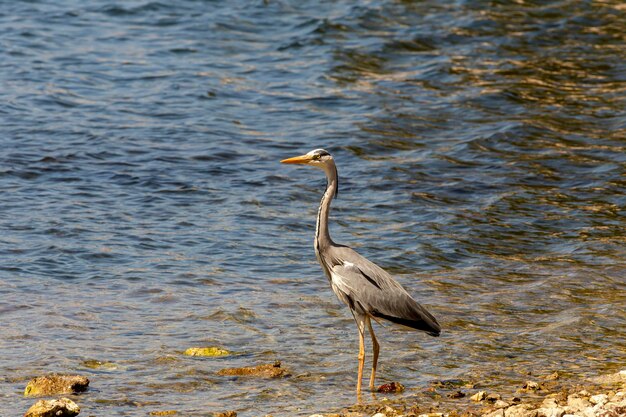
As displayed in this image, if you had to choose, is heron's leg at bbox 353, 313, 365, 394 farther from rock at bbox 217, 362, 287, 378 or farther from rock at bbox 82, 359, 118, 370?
rock at bbox 82, 359, 118, 370

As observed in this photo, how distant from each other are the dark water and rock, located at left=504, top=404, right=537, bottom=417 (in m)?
1.01

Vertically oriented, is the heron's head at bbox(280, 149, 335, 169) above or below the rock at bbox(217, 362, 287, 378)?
above

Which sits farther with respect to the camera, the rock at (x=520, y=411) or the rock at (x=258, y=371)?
the rock at (x=258, y=371)

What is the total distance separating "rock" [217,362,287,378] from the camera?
8.06m

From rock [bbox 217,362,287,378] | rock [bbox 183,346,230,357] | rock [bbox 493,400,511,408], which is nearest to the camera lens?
rock [bbox 493,400,511,408]

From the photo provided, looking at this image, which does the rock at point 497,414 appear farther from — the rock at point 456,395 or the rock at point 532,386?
the rock at point 532,386

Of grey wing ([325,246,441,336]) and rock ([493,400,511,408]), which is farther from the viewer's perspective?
grey wing ([325,246,441,336])

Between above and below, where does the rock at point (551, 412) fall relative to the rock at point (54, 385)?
above

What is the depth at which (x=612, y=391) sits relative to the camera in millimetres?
7504

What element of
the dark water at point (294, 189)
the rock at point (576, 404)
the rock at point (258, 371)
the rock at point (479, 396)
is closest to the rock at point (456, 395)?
the rock at point (479, 396)

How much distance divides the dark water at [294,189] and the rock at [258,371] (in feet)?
0.48

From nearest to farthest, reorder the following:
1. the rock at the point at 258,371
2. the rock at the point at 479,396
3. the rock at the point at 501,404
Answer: the rock at the point at 501,404
the rock at the point at 479,396
the rock at the point at 258,371

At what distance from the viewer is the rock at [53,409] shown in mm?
6738

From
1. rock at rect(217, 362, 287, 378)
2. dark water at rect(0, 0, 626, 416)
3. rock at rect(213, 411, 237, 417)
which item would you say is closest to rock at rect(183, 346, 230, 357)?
dark water at rect(0, 0, 626, 416)
